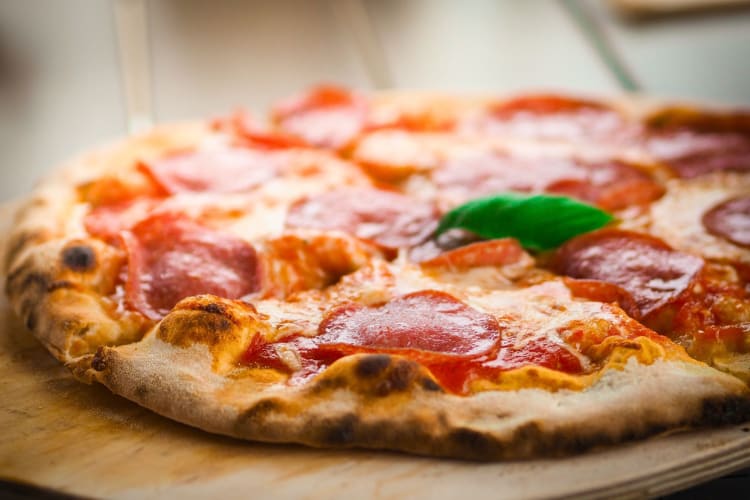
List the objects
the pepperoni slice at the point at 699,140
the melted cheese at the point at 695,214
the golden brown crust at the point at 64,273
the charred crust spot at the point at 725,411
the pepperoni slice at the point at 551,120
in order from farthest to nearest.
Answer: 1. the pepperoni slice at the point at 551,120
2. the pepperoni slice at the point at 699,140
3. the melted cheese at the point at 695,214
4. the golden brown crust at the point at 64,273
5. the charred crust spot at the point at 725,411

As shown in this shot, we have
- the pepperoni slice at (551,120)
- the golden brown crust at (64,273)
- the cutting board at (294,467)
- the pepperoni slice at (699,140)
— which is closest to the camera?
the cutting board at (294,467)

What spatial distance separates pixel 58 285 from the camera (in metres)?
2.01

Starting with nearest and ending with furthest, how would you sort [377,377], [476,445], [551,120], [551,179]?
[476,445]
[377,377]
[551,179]
[551,120]

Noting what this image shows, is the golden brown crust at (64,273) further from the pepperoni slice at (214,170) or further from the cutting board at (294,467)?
the cutting board at (294,467)

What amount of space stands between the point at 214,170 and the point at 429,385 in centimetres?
125

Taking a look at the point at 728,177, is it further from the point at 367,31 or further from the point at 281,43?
the point at 281,43

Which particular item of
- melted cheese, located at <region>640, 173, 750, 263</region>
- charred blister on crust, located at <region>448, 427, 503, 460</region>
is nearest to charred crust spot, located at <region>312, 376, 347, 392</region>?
charred blister on crust, located at <region>448, 427, 503, 460</region>

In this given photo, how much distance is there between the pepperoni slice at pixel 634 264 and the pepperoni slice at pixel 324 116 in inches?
38.7

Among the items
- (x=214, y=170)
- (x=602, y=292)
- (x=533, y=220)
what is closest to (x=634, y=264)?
(x=602, y=292)

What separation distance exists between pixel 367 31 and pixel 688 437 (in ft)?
10.9

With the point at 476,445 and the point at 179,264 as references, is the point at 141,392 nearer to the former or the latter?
the point at 179,264

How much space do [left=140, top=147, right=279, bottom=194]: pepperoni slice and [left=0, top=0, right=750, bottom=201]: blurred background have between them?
1.16 meters

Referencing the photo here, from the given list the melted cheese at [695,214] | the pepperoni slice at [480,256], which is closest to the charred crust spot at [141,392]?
the pepperoni slice at [480,256]

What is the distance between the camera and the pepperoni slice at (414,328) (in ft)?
5.63
